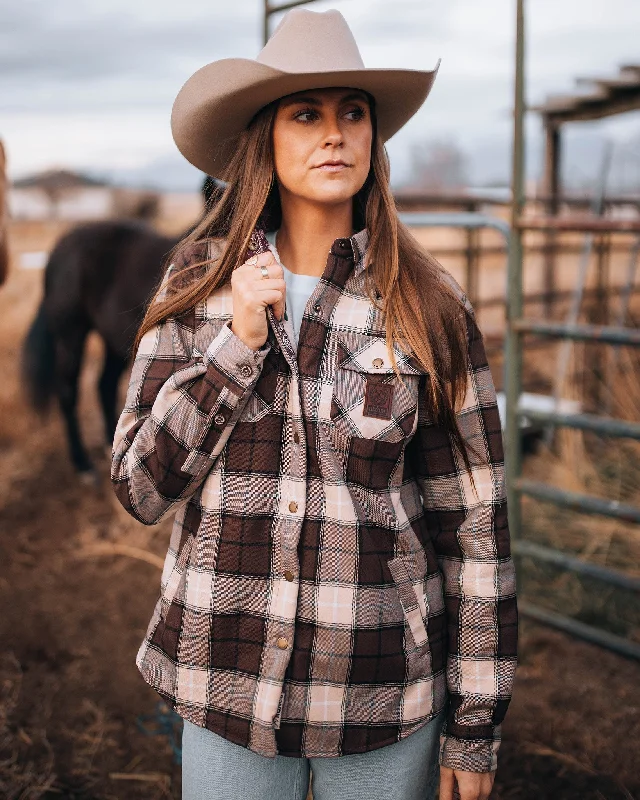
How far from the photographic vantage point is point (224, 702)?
4.00 ft

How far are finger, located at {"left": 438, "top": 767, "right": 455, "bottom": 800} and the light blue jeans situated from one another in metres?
0.04

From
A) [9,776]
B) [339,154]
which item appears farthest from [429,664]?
[9,776]

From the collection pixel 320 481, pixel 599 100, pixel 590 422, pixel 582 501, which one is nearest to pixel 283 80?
pixel 320 481

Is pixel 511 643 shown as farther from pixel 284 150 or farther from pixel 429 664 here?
pixel 284 150

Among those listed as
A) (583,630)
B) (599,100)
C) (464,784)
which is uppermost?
(599,100)

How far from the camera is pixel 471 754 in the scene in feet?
4.12

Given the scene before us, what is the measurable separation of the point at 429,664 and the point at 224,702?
0.98ft

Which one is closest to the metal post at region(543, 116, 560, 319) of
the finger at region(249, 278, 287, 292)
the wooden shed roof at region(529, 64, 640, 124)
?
the wooden shed roof at region(529, 64, 640, 124)

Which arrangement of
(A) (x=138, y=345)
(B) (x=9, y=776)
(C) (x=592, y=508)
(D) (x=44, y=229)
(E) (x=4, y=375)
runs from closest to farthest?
(A) (x=138, y=345) < (B) (x=9, y=776) < (C) (x=592, y=508) < (E) (x=4, y=375) < (D) (x=44, y=229)

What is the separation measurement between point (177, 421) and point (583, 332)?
1.91 metres

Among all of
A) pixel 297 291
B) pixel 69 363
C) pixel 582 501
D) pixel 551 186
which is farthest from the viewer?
pixel 551 186

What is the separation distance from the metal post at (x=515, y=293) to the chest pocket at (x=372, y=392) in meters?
1.76

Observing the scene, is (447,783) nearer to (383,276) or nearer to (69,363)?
(383,276)

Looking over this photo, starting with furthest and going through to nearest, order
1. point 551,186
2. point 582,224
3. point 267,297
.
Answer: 1. point 551,186
2. point 582,224
3. point 267,297
